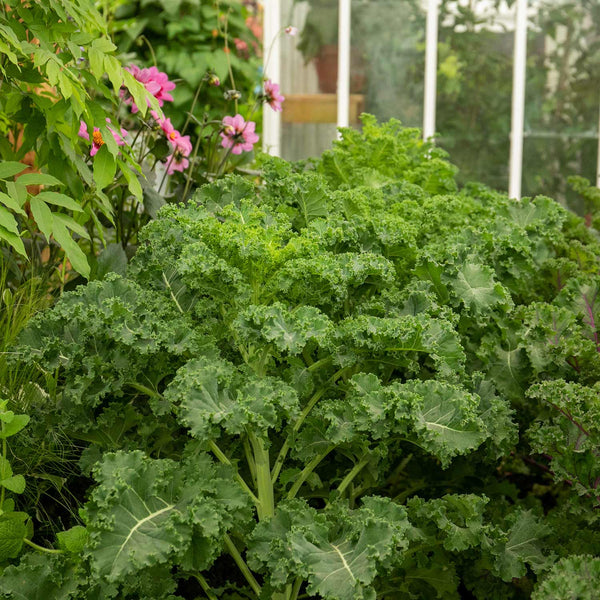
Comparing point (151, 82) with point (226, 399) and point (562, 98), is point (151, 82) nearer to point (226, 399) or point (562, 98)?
point (226, 399)

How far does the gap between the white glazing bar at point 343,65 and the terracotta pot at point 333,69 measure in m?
0.03

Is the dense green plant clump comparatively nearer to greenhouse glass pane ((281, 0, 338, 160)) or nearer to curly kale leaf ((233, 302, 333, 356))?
curly kale leaf ((233, 302, 333, 356))

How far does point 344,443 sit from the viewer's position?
1684 mm

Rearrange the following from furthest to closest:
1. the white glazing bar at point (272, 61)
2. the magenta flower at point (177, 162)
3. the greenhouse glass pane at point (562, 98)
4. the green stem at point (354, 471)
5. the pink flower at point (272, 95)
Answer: the white glazing bar at point (272, 61), the greenhouse glass pane at point (562, 98), the pink flower at point (272, 95), the magenta flower at point (177, 162), the green stem at point (354, 471)

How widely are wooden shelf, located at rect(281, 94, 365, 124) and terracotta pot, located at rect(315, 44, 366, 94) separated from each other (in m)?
0.05

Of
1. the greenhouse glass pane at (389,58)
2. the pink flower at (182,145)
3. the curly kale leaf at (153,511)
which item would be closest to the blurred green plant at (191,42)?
the greenhouse glass pane at (389,58)

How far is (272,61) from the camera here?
4.78m

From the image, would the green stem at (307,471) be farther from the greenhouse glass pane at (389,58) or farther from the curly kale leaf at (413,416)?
the greenhouse glass pane at (389,58)

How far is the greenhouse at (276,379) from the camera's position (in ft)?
4.87

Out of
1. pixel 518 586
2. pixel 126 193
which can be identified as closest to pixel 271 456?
pixel 518 586

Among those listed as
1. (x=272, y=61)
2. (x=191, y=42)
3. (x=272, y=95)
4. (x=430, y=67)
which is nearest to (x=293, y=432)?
(x=272, y=95)

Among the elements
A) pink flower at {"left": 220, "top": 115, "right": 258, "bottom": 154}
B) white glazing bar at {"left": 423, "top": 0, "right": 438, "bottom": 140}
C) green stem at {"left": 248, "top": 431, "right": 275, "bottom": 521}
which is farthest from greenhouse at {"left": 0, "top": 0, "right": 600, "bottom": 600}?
white glazing bar at {"left": 423, "top": 0, "right": 438, "bottom": 140}

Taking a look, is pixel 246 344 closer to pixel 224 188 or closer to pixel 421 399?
pixel 421 399

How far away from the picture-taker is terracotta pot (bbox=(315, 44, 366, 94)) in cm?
452
